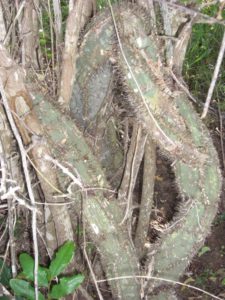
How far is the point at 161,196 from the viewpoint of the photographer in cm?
189

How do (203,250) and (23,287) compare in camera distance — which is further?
(203,250)

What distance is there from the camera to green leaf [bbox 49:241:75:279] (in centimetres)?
101

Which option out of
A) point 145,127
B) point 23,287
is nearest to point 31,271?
point 23,287

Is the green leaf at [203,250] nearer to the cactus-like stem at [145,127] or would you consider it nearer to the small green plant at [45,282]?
the cactus-like stem at [145,127]

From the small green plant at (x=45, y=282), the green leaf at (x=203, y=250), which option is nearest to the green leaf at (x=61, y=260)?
the small green plant at (x=45, y=282)

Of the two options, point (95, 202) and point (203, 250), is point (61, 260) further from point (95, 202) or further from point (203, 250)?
point (203, 250)

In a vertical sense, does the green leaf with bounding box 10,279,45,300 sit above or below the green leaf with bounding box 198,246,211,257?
above

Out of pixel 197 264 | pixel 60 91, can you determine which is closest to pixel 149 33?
pixel 60 91

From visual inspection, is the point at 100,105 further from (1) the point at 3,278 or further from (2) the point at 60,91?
(1) the point at 3,278

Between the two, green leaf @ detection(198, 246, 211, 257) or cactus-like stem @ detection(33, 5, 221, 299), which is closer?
cactus-like stem @ detection(33, 5, 221, 299)

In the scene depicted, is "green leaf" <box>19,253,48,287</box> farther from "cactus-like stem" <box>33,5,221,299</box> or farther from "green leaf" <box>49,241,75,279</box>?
"cactus-like stem" <box>33,5,221,299</box>

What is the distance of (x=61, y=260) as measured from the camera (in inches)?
40.2

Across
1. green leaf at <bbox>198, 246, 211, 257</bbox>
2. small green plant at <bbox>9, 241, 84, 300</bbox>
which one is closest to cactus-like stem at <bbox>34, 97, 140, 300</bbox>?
small green plant at <bbox>9, 241, 84, 300</bbox>

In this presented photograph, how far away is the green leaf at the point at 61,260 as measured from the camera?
1.01 metres
